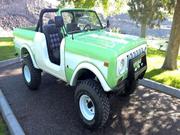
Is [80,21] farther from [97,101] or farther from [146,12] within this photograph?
[146,12]

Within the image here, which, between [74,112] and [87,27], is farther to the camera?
[87,27]

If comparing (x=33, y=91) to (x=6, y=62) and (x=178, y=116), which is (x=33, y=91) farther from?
(x=178, y=116)

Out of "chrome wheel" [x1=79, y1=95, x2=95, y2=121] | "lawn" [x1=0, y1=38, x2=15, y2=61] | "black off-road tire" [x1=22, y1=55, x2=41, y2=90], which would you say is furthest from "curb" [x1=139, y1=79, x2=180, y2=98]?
"lawn" [x1=0, y1=38, x2=15, y2=61]

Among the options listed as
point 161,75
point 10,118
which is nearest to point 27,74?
point 10,118

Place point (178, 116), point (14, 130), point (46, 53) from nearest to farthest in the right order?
point (14, 130), point (178, 116), point (46, 53)

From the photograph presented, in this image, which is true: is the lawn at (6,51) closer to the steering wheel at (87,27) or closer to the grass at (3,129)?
the steering wheel at (87,27)

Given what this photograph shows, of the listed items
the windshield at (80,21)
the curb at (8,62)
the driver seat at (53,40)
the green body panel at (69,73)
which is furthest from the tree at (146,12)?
the green body panel at (69,73)

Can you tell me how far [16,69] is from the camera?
812 centimetres

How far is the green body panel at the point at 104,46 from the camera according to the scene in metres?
4.03

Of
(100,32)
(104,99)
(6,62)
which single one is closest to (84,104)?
(104,99)

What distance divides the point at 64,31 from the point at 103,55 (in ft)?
4.56

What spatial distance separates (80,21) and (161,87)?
2656 mm

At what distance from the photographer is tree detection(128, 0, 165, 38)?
18625mm

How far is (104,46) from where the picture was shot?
4.35 metres
